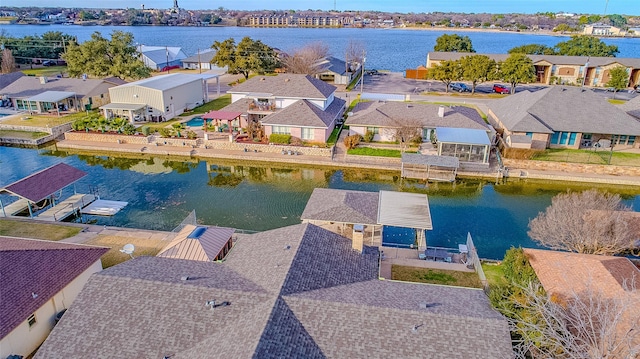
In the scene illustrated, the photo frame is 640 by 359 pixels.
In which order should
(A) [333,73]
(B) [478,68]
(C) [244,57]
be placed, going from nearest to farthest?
(B) [478,68] < (C) [244,57] < (A) [333,73]

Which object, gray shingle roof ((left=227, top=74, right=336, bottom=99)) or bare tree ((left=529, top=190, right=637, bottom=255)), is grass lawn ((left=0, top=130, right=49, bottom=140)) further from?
bare tree ((left=529, top=190, right=637, bottom=255))

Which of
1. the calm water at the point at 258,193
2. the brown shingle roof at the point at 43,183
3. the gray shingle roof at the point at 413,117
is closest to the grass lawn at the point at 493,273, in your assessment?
the calm water at the point at 258,193

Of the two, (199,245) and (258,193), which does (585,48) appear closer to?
(258,193)

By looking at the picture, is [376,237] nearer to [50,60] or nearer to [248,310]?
[248,310]

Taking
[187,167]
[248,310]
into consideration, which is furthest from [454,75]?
[248,310]

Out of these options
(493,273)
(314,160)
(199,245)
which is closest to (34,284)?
(199,245)

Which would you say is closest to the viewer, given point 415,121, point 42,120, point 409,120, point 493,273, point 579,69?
point 493,273

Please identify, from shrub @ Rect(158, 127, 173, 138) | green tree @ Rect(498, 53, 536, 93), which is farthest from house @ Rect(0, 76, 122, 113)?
green tree @ Rect(498, 53, 536, 93)
